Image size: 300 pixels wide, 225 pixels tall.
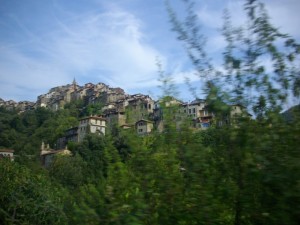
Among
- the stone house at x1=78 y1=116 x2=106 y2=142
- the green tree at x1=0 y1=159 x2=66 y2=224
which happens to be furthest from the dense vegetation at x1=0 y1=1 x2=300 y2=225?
the stone house at x1=78 y1=116 x2=106 y2=142

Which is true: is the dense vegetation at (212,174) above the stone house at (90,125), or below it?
below

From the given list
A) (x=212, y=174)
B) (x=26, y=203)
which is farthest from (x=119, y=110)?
(x=212, y=174)

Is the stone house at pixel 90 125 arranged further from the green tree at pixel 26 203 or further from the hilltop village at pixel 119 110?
the green tree at pixel 26 203

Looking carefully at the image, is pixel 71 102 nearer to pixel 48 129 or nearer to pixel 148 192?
pixel 48 129

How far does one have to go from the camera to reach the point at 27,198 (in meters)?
17.9

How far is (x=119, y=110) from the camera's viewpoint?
211 feet

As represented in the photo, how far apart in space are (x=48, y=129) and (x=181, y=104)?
97.2 metres

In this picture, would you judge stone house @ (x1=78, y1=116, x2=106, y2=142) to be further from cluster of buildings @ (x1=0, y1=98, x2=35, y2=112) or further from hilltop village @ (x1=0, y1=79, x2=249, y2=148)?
cluster of buildings @ (x1=0, y1=98, x2=35, y2=112)

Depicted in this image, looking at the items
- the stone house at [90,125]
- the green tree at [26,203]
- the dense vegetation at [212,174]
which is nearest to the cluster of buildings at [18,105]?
the stone house at [90,125]

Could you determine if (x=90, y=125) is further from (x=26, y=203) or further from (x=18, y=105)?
(x=18, y=105)

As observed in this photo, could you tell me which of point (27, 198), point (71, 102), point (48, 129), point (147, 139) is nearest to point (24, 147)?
point (48, 129)

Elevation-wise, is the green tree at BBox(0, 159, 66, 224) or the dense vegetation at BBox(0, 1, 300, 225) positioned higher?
the dense vegetation at BBox(0, 1, 300, 225)

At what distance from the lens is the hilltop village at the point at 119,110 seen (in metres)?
3.76

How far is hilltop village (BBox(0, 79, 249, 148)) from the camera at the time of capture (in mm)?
3756
